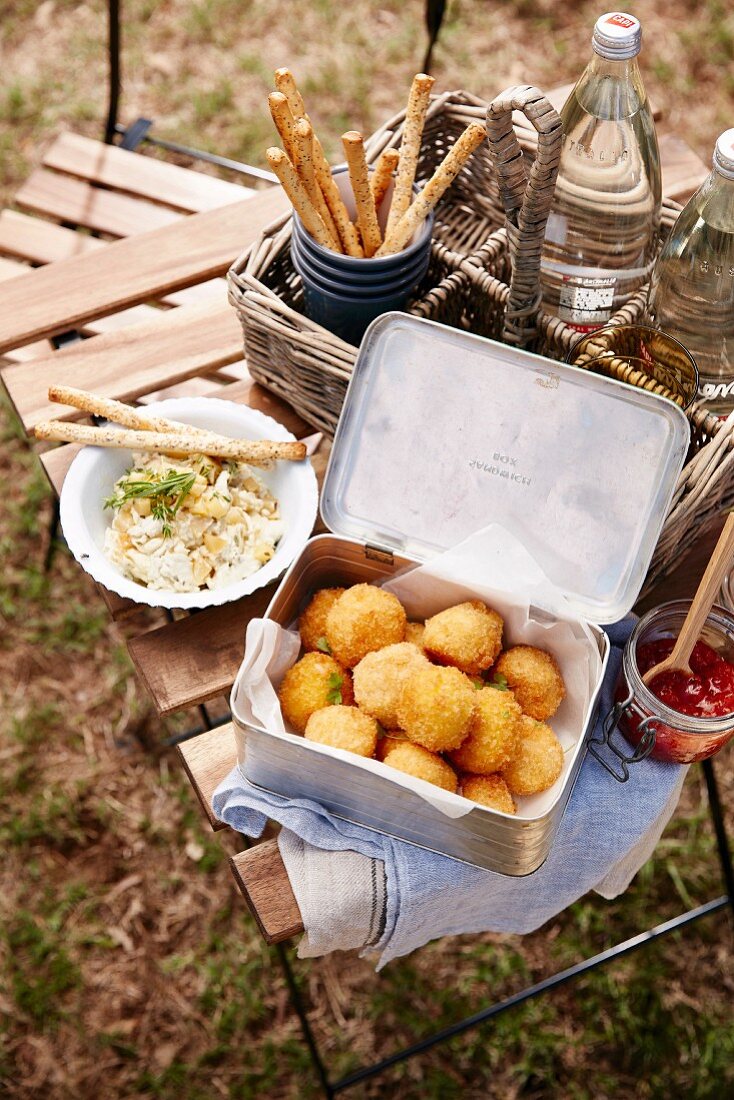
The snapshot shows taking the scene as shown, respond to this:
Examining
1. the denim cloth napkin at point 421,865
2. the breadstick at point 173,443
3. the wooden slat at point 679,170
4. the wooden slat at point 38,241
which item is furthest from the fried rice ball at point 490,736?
the wooden slat at point 38,241

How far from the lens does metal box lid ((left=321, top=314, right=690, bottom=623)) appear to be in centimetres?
116

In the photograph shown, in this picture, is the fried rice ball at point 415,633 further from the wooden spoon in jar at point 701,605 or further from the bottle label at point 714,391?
the bottle label at point 714,391

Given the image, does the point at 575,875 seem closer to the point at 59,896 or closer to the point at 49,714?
the point at 59,896

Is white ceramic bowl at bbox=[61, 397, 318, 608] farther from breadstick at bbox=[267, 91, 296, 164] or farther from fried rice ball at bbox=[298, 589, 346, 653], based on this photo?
breadstick at bbox=[267, 91, 296, 164]

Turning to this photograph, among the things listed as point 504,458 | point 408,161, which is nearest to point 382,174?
point 408,161

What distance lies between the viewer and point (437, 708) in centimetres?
106

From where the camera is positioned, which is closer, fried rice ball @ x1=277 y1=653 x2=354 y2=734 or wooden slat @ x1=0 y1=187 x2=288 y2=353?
fried rice ball @ x1=277 y1=653 x2=354 y2=734

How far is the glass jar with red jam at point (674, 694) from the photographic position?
3.71 ft

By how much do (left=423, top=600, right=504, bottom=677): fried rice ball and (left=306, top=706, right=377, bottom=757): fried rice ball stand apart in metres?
0.12

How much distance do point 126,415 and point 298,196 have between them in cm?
36

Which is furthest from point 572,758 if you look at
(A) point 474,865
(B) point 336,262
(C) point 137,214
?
(C) point 137,214

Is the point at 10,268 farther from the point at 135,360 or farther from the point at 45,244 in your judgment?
the point at 135,360

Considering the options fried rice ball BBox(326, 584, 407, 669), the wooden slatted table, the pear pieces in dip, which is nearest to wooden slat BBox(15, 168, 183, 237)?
the wooden slatted table

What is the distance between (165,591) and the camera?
1.24m
